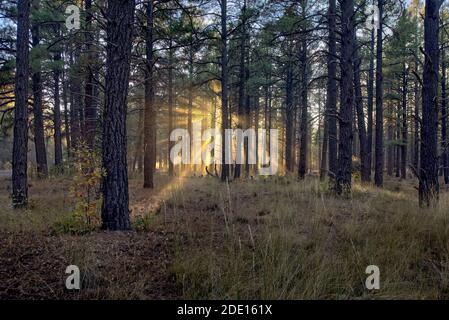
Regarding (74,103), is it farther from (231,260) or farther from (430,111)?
(430,111)

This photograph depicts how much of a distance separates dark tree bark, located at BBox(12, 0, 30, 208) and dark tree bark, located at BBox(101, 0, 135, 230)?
447 cm

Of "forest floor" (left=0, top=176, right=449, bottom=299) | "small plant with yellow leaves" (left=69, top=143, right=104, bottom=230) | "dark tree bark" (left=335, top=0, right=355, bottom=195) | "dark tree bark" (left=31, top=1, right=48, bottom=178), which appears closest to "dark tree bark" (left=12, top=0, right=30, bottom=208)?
"forest floor" (left=0, top=176, right=449, bottom=299)

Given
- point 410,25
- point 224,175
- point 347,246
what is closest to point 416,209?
point 347,246

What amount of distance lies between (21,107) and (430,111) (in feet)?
30.9

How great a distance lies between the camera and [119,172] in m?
4.29

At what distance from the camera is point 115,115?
427cm

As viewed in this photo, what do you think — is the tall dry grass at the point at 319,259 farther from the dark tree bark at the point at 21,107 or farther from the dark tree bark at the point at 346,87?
the dark tree bark at the point at 21,107

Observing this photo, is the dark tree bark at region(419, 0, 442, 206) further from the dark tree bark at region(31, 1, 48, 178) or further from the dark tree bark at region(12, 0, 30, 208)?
the dark tree bark at region(31, 1, 48, 178)

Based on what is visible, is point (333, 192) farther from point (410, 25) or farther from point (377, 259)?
point (410, 25)

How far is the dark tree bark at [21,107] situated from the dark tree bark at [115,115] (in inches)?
176

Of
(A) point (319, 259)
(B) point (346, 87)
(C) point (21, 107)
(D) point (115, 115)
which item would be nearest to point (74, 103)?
(C) point (21, 107)

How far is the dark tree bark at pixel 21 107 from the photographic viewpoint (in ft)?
23.7

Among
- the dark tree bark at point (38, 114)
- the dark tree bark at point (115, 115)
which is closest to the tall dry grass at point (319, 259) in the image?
the dark tree bark at point (115, 115)

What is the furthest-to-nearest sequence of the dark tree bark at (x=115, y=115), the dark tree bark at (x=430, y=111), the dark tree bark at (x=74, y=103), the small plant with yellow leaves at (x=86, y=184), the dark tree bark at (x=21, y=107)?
the dark tree bark at (x=74, y=103) → the dark tree bark at (x=21, y=107) → the dark tree bark at (x=430, y=111) → the small plant with yellow leaves at (x=86, y=184) → the dark tree bark at (x=115, y=115)
